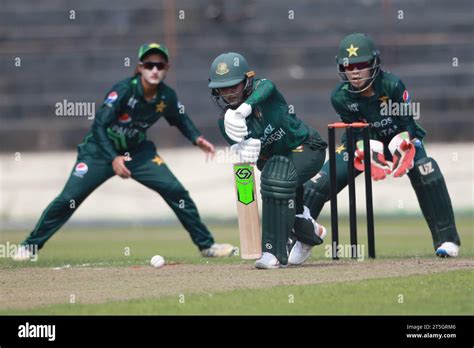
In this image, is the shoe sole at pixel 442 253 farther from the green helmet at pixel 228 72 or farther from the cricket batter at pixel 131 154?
the green helmet at pixel 228 72

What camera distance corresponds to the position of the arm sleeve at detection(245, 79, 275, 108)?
9172 millimetres

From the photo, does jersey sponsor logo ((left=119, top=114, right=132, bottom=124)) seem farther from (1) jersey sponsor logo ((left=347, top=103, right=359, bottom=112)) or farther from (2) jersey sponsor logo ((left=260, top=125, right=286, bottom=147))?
(2) jersey sponsor logo ((left=260, top=125, right=286, bottom=147))

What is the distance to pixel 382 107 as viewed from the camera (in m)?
10.6

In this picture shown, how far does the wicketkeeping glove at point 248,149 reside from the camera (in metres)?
9.25

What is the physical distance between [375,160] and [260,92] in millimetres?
1860

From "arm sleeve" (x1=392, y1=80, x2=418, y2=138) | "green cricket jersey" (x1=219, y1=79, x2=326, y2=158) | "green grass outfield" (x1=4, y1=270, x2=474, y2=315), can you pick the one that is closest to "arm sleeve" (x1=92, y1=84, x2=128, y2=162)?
"green cricket jersey" (x1=219, y1=79, x2=326, y2=158)

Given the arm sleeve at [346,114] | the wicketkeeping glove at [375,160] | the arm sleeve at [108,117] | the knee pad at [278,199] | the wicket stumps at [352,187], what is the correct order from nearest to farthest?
the knee pad at [278,199]
the wicket stumps at [352,187]
the wicketkeeping glove at [375,160]
the arm sleeve at [346,114]
the arm sleeve at [108,117]

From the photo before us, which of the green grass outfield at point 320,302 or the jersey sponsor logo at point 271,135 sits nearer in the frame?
the green grass outfield at point 320,302

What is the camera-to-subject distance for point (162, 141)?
21891 millimetres

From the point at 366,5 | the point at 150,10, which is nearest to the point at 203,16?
the point at 150,10

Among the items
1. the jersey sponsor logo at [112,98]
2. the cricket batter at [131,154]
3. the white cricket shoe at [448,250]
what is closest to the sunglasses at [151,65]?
the cricket batter at [131,154]

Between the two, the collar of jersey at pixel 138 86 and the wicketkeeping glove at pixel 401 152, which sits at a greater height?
the collar of jersey at pixel 138 86

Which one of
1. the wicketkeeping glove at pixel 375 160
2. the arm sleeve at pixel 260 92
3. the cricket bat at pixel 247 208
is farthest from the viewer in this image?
the wicketkeeping glove at pixel 375 160

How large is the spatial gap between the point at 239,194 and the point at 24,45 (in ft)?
51.1
